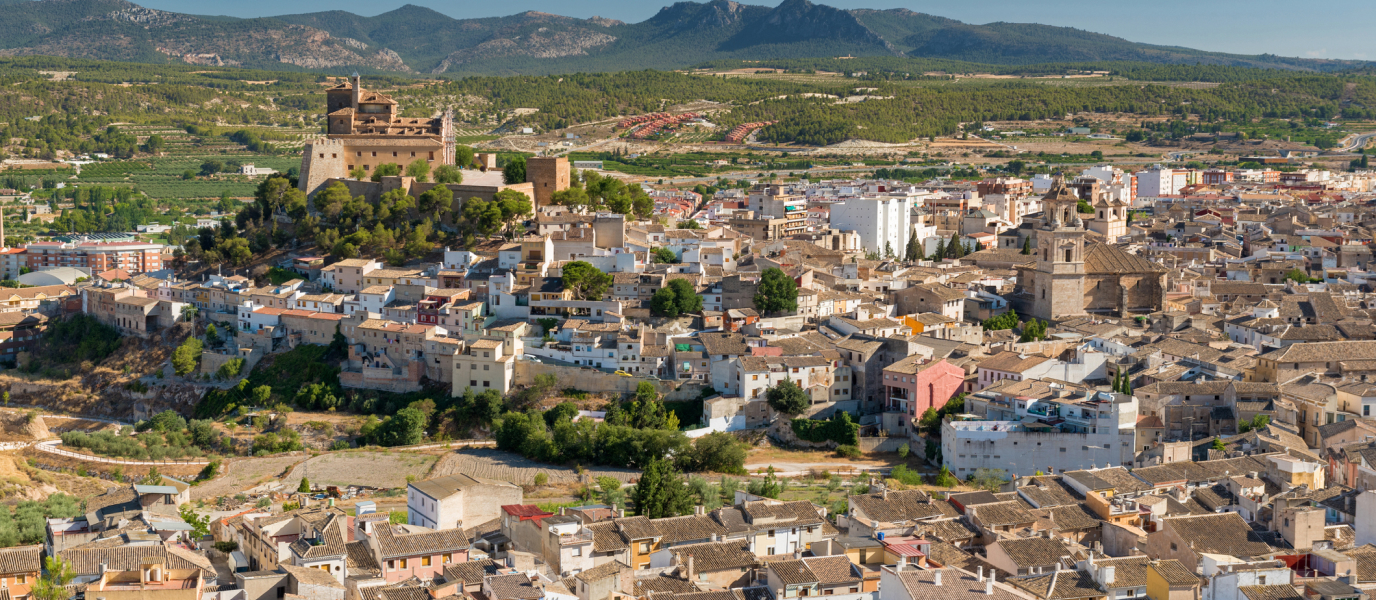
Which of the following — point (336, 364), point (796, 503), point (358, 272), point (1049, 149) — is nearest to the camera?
point (796, 503)

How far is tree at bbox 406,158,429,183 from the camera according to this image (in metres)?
36.4

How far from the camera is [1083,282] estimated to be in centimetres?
3083

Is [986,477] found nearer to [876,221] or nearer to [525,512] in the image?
[525,512]

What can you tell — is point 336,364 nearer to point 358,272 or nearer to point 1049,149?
point 358,272

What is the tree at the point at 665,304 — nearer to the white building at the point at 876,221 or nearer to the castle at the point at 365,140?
the castle at the point at 365,140

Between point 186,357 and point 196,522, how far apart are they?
41.6ft

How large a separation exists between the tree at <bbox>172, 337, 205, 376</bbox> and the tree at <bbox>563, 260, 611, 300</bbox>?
822 centimetres

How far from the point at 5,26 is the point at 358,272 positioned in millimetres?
155076

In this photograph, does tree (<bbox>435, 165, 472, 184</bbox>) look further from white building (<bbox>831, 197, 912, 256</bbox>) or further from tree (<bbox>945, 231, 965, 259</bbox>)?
tree (<bbox>945, 231, 965, 259</bbox>)

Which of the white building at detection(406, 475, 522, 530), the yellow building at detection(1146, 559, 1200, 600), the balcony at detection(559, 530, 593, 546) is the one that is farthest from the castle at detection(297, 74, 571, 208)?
the yellow building at detection(1146, 559, 1200, 600)

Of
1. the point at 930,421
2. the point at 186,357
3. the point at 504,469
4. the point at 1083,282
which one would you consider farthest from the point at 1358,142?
Answer: the point at 504,469

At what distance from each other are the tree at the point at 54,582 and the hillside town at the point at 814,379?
0.18 ft

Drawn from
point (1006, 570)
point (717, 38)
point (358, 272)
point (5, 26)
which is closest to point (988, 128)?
point (358, 272)

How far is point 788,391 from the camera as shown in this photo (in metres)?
25.3
